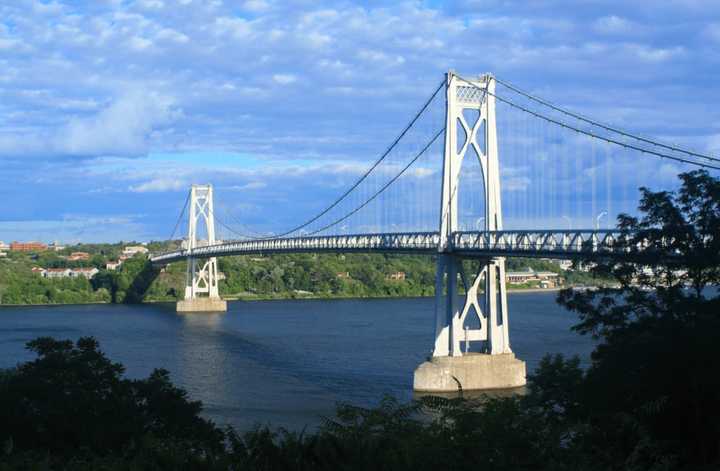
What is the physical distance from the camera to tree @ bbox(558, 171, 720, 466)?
38.5 ft

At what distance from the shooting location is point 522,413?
915 cm

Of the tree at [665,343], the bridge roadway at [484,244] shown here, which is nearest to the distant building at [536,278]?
the bridge roadway at [484,244]

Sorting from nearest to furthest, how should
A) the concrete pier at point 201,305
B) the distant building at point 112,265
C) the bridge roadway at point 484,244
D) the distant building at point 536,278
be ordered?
the bridge roadway at point 484,244, the concrete pier at point 201,305, the distant building at point 112,265, the distant building at point 536,278

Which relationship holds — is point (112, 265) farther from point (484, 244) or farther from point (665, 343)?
point (665, 343)

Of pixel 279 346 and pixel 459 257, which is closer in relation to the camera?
pixel 459 257

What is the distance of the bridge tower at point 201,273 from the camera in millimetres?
68062

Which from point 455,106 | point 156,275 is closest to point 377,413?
point 455,106

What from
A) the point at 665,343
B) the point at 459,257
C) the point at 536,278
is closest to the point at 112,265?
the point at 536,278

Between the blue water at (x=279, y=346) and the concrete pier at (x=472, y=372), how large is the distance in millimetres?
709

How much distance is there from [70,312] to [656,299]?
5621cm

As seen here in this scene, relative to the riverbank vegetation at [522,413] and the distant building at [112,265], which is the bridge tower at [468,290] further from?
the distant building at [112,265]

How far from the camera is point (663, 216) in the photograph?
1419cm

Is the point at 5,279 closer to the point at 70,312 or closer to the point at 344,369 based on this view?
the point at 70,312

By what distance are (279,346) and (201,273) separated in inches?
1358
